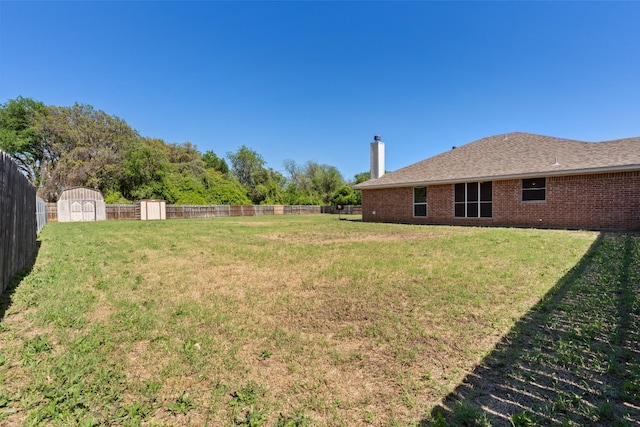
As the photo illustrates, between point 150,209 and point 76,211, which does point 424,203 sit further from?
point 76,211

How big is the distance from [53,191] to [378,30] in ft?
112

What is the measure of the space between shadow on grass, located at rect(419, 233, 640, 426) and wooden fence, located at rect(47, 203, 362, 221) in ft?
103

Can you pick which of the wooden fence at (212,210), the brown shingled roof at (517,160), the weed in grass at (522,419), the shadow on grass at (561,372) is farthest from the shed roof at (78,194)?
the weed in grass at (522,419)

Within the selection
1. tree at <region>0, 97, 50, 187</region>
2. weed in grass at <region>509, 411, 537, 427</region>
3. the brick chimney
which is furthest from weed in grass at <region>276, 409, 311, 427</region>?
tree at <region>0, 97, 50, 187</region>

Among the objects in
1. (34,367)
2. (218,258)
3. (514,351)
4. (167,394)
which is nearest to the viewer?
(167,394)

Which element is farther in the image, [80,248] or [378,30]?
[378,30]

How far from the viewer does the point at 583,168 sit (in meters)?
11.4

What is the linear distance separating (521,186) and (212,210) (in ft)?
92.1

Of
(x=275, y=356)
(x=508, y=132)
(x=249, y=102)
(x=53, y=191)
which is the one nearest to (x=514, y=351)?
(x=275, y=356)

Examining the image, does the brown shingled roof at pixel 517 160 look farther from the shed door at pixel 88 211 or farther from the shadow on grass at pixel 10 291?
the shed door at pixel 88 211

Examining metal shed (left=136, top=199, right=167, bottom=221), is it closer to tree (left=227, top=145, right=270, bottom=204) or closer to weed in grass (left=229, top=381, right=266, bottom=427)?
tree (left=227, top=145, right=270, bottom=204)

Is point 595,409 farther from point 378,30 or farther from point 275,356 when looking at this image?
point 378,30

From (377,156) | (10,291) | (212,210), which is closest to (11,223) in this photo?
(10,291)

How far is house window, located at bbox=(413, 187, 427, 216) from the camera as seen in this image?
16.6 meters
